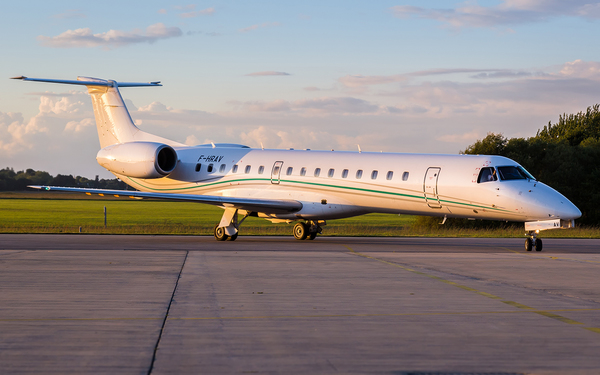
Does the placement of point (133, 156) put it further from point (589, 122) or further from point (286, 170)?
point (589, 122)

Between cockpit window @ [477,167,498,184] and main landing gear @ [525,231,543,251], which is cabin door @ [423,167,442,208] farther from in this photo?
main landing gear @ [525,231,543,251]

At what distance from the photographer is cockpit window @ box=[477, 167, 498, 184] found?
22.0m

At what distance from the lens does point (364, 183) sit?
80.3ft

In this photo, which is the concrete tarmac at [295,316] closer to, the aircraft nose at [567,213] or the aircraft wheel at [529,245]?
the aircraft nose at [567,213]

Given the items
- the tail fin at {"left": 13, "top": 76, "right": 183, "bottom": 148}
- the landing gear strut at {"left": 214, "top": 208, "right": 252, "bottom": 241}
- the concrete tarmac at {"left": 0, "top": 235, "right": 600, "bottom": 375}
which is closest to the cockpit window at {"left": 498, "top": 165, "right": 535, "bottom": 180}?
the concrete tarmac at {"left": 0, "top": 235, "right": 600, "bottom": 375}

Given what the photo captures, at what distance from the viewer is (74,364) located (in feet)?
20.4

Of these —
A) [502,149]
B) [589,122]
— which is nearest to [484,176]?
[502,149]

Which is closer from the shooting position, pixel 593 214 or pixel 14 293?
pixel 14 293

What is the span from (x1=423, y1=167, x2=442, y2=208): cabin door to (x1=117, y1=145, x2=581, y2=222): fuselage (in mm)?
34

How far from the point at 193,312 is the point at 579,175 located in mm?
42860

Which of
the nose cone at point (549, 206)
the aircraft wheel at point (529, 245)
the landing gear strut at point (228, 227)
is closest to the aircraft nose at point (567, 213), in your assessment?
the nose cone at point (549, 206)

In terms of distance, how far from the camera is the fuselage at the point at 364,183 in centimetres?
2162

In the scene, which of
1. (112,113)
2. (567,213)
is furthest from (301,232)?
(112,113)

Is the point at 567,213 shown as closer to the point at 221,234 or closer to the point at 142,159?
the point at 221,234
